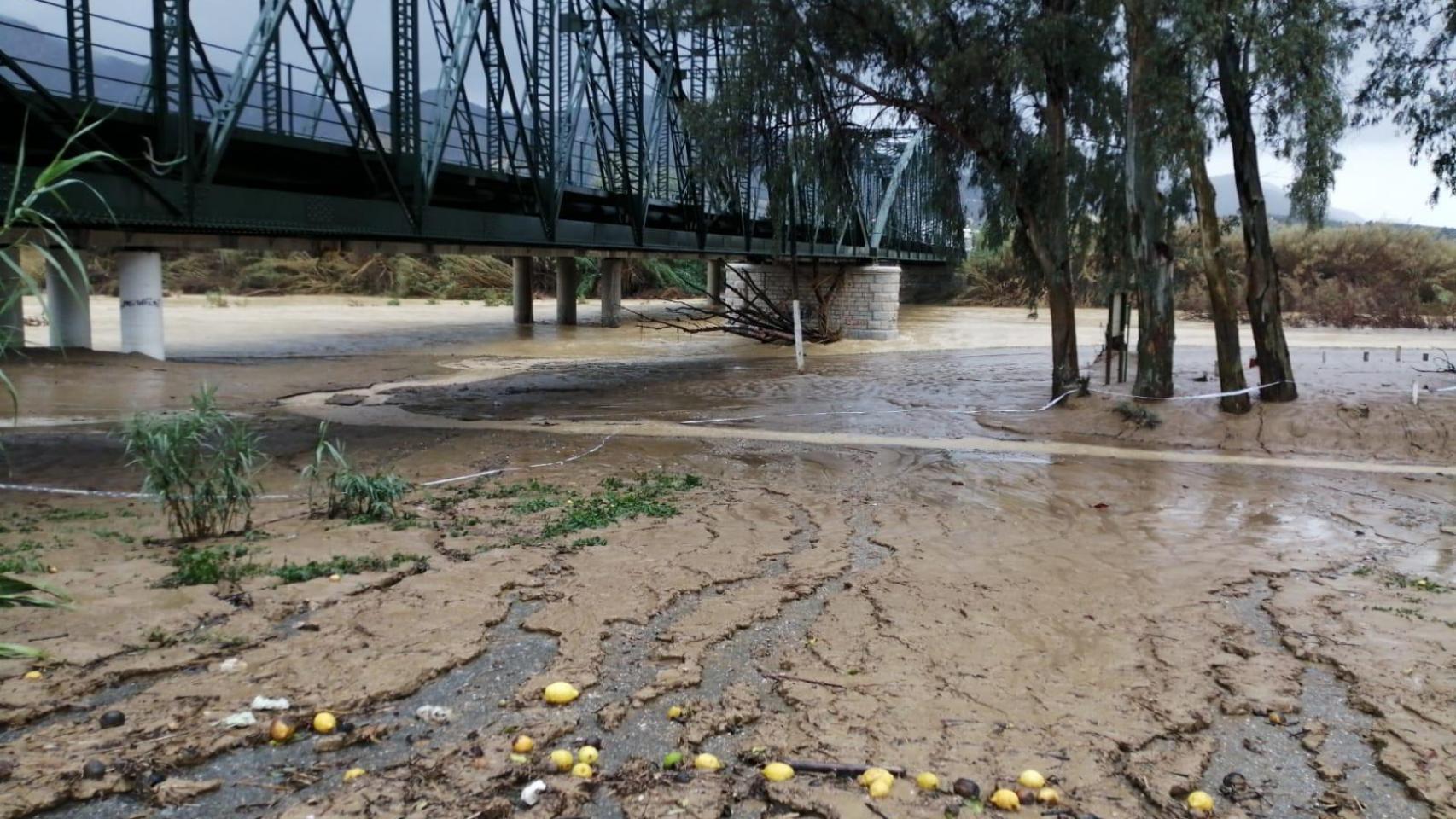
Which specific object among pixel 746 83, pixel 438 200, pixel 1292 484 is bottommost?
pixel 1292 484

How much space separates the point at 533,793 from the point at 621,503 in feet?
17.0

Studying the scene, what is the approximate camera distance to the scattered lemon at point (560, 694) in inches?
189

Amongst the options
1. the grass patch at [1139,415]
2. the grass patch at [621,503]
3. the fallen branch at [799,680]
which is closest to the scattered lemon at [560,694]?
the fallen branch at [799,680]

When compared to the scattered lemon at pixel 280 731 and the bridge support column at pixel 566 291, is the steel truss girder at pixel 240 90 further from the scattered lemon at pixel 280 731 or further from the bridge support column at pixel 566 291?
the bridge support column at pixel 566 291

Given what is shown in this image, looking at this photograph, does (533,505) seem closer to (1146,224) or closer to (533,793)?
(533,793)

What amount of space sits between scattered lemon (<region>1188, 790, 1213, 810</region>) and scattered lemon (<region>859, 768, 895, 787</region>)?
1129 millimetres

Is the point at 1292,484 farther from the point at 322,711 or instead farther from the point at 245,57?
the point at 245,57

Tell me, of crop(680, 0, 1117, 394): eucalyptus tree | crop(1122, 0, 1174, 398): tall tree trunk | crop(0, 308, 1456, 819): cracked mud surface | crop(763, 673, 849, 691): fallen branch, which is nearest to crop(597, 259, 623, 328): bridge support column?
crop(680, 0, 1117, 394): eucalyptus tree

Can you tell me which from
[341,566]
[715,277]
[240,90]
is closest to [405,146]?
[240,90]

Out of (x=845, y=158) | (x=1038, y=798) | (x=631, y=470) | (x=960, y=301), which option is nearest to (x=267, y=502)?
(x=631, y=470)

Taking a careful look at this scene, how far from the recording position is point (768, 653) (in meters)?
5.54

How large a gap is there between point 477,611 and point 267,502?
382 centimetres

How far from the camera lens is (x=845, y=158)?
18.0 metres

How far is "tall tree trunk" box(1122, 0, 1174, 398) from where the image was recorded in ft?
47.2
